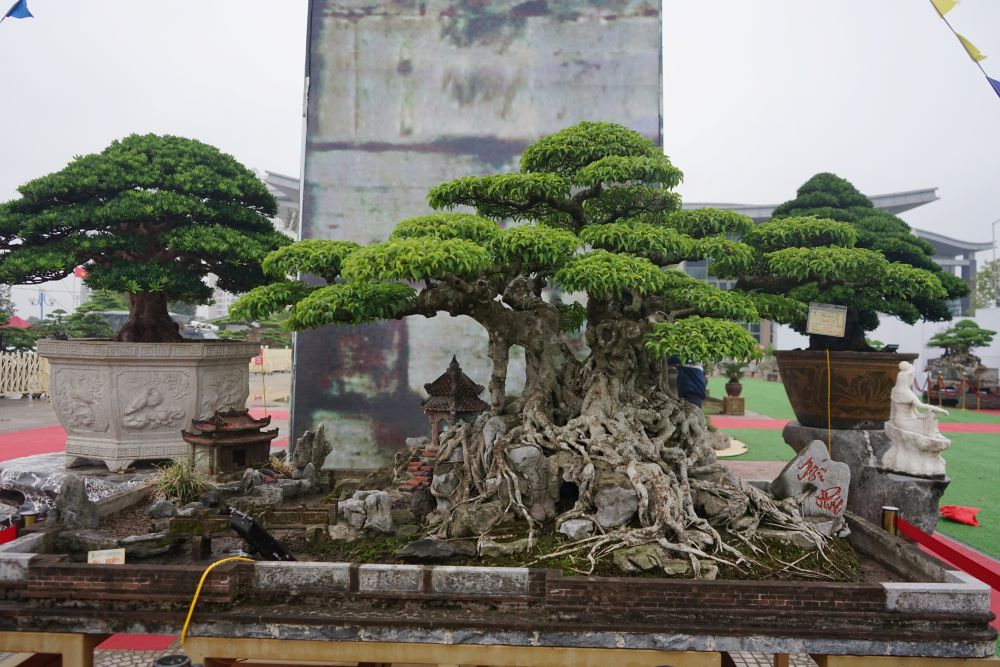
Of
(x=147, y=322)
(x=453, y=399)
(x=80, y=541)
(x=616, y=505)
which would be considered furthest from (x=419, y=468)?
(x=147, y=322)

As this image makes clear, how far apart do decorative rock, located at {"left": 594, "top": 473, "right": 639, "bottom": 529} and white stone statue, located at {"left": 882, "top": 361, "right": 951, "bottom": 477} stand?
3390 millimetres

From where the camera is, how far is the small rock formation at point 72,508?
167 inches

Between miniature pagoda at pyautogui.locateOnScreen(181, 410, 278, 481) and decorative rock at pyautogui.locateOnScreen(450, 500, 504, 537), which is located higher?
miniature pagoda at pyautogui.locateOnScreen(181, 410, 278, 481)

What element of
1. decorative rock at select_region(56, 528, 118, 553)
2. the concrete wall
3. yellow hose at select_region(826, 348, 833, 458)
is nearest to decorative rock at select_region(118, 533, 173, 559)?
decorative rock at select_region(56, 528, 118, 553)

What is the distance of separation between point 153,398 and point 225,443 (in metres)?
1.47

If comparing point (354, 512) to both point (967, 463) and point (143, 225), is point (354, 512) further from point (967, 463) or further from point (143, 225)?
point (967, 463)

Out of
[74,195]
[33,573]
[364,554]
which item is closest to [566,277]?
[364,554]

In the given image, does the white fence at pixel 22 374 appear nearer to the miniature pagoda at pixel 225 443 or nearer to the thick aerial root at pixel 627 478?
the miniature pagoda at pixel 225 443

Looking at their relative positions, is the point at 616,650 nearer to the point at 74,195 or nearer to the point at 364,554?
the point at 364,554

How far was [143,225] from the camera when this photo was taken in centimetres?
627

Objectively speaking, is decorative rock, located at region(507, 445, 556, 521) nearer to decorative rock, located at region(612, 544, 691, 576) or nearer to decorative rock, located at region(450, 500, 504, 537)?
decorative rock, located at region(450, 500, 504, 537)

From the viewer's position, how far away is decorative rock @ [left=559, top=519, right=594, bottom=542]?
13.0 feet

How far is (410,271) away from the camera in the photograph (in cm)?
360

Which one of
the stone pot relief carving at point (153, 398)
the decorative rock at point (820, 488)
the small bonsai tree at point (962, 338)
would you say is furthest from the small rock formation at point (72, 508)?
the small bonsai tree at point (962, 338)
